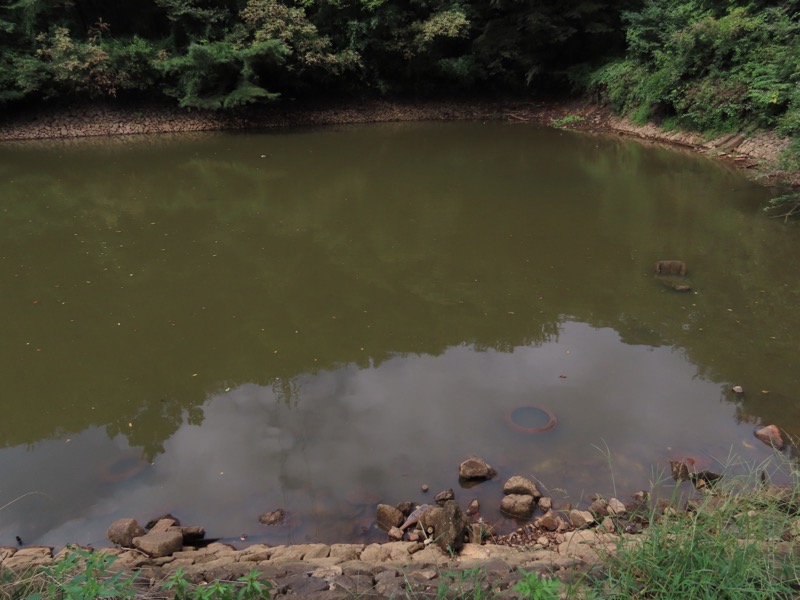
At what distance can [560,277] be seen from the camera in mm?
6551

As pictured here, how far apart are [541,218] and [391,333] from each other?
13.2 ft

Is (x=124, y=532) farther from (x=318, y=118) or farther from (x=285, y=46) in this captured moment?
(x=318, y=118)

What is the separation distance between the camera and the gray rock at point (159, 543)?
3.08 metres

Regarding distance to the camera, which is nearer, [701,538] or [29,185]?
[701,538]

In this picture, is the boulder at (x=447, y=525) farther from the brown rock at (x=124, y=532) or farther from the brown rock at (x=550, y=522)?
the brown rock at (x=124, y=532)

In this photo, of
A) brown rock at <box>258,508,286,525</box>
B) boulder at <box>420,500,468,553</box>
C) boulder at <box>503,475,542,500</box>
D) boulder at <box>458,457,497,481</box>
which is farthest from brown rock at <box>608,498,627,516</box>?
brown rock at <box>258,508,286,525</box>

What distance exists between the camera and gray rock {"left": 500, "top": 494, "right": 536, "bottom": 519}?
3449mm

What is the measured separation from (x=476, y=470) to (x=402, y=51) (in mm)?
15903

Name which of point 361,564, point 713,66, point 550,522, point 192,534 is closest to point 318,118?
point 713,66

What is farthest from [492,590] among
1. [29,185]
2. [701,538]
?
[29,185]

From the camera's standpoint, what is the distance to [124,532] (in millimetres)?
3271

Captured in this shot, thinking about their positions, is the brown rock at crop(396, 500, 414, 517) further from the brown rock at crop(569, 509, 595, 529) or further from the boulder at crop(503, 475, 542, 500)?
the brown rock at crop(569, 509, 595, 529)

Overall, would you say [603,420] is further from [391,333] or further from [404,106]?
[404,106]

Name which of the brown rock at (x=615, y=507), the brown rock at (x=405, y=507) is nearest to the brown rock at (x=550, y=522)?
the brown rock at (x=615, y=507)
